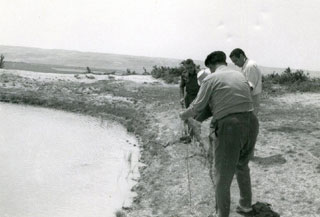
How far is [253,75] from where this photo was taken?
6.66 m

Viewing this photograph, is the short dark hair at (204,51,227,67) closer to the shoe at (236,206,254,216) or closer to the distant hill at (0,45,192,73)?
the shoe at (236,206,254,216)

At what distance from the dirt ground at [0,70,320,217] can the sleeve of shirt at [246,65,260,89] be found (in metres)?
1.48

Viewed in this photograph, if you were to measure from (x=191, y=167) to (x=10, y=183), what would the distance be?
10.9 feet

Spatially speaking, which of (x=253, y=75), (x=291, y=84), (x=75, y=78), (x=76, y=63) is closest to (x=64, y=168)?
(x=253, y=75)

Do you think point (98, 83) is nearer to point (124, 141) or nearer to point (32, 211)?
point (124, 141)

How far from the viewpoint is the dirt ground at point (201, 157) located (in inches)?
233

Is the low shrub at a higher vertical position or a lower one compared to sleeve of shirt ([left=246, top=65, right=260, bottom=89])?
lower

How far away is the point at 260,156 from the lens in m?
7.84

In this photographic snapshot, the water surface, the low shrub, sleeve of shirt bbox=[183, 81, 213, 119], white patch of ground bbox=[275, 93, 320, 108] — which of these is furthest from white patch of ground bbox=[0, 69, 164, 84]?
sleeve of shirt bbox=[183, 81, 213, 119]

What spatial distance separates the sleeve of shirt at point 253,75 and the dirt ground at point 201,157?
4.86 ft

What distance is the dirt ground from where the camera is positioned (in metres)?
5.93

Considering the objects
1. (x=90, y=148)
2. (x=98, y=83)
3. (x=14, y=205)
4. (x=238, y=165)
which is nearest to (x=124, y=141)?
(x=90, y=148)

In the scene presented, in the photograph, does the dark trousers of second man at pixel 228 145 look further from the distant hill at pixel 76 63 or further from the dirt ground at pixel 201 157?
the distant hill at pixel 76 63

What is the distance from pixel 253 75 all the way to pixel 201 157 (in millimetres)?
2177
